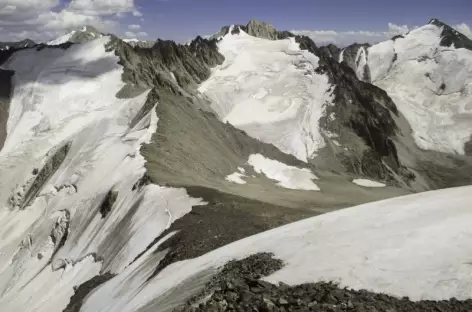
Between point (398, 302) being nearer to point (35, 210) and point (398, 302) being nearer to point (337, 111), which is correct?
point (35, 210)

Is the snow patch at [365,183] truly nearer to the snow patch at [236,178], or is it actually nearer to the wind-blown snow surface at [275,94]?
the wind-blown snow surface at [275,94]

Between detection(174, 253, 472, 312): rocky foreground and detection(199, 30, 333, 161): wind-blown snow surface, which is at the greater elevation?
detection(199, 30, 333, 161): wind-blown snow surface

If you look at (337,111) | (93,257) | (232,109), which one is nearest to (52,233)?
(93,257)

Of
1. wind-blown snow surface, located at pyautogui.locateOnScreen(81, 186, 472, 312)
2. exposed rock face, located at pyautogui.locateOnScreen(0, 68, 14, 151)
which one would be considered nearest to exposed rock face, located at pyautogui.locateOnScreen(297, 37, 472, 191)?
exposed rock face, located at pyautogui.locateOnScreen(0, 68, 14, 151)

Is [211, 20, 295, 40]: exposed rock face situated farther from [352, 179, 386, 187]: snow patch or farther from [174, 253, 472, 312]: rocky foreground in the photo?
[174, 253, 472, 312]: rocky foreground

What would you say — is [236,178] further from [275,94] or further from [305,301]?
[275,94]

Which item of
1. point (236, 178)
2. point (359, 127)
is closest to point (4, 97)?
point (236, 178)
